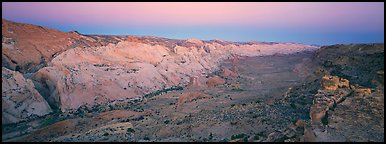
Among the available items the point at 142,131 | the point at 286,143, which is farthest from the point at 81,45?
the point at 286,143

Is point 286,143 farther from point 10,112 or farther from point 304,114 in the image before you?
point 10,112

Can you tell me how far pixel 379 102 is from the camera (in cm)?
1390

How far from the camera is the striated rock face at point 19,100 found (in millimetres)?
20531

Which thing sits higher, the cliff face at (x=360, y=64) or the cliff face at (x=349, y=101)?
the cliff face at (x=360, y=64)

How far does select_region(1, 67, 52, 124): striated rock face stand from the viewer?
20531 mm

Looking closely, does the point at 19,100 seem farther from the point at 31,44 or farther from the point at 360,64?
the point at 360,64

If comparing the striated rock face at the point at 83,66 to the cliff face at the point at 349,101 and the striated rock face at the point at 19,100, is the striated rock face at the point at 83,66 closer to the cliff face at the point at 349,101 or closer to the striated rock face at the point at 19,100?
the striated rock face at the point at 19,100

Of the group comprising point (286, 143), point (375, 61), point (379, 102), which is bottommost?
point (286, 143)

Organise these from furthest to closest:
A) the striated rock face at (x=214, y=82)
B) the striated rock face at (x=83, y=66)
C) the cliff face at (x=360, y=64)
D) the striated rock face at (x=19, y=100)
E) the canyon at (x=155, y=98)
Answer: the striated rock face at (x=214, y=82) < the striated rock face at (x=83, y=66) < the striated rock face at (x=19, y=100) < the cliff face at (x=360, y=64) < the canyon at (x=155, y=98)

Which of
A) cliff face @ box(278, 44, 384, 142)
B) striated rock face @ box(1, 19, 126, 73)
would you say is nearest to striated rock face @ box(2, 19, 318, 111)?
striated rock face @ box(1, 19, 126, 73)

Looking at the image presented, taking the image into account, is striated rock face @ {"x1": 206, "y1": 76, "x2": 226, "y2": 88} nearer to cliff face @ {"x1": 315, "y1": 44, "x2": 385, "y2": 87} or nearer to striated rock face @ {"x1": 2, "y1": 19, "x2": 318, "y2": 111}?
striated rock face @ {"x1": 2, "y1": 19, "x2": 318, "y2": 111}

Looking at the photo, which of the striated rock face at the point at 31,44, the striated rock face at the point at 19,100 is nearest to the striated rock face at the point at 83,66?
the striated rock face at the point at 31,44

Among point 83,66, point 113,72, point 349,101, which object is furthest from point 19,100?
point 349,101

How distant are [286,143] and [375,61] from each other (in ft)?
30.9
